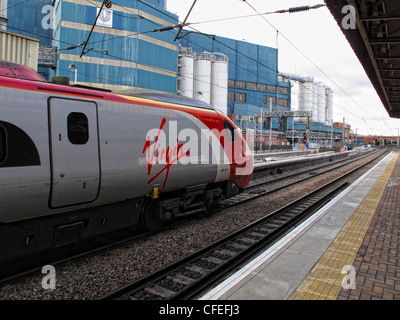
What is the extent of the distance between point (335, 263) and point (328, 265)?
18 cm

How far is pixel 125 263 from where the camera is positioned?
5746 millimetres

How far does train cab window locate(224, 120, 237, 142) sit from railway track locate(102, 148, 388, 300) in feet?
8.69

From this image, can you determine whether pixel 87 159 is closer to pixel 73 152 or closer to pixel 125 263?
pixel 73 152

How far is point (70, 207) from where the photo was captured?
5.24m

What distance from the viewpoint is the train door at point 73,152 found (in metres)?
4.89

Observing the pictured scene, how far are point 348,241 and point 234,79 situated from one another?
82126 millimetres

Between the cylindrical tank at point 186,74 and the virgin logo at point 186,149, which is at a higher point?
the cylindrical tank at point 186,74

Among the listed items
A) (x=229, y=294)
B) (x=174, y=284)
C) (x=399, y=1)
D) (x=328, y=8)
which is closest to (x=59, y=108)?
(x=174, y=284)

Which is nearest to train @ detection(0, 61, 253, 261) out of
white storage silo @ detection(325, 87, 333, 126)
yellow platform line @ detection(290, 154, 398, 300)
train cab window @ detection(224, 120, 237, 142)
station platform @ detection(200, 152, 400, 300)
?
train cab window @ detection(224, 120, 237, 142)

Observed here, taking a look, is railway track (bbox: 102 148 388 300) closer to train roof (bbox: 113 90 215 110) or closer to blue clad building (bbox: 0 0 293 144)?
train roof (bbox: 113 90 215 110)

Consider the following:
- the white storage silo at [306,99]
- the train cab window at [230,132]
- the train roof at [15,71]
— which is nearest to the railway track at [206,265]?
the train cab window at [230,132]

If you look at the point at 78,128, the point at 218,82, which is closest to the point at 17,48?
the point at 78,128

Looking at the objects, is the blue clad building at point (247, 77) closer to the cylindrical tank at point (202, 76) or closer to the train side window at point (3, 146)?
the cylindrical tank at point (202, 76)

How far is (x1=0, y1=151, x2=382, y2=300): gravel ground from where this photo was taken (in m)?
4.63
